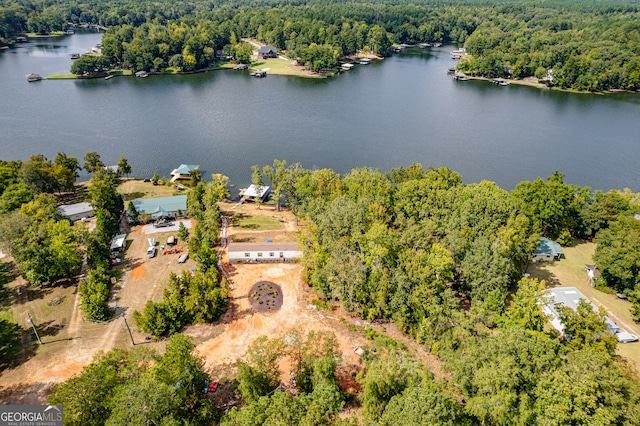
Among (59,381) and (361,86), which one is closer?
(59,381)

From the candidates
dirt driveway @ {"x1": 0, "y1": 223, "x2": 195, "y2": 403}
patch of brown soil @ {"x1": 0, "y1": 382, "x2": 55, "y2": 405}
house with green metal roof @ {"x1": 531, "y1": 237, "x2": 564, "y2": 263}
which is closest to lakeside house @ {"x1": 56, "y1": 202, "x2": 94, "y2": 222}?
dirt driveway @ {"x1": 0, "y1": 223, "x2": 195, "y2": 403}

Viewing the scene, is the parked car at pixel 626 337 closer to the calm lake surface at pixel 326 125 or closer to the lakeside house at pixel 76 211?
the calm lake surface at pixel 326 125

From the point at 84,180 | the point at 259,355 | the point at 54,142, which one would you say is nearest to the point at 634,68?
the point at 259,355

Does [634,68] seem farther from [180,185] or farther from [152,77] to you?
[152,77]

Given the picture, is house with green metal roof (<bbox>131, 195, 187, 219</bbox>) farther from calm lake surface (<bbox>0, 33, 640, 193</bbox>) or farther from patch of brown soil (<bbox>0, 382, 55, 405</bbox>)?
patch of brown soil (<bbox>0, 382, 55, 405</bbox>)

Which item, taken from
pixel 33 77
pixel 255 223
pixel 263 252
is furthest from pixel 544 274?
pixel 33 77

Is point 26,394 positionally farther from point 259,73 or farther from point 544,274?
point 259,73

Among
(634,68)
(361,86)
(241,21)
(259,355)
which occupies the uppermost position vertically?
Answer: (241,21)
